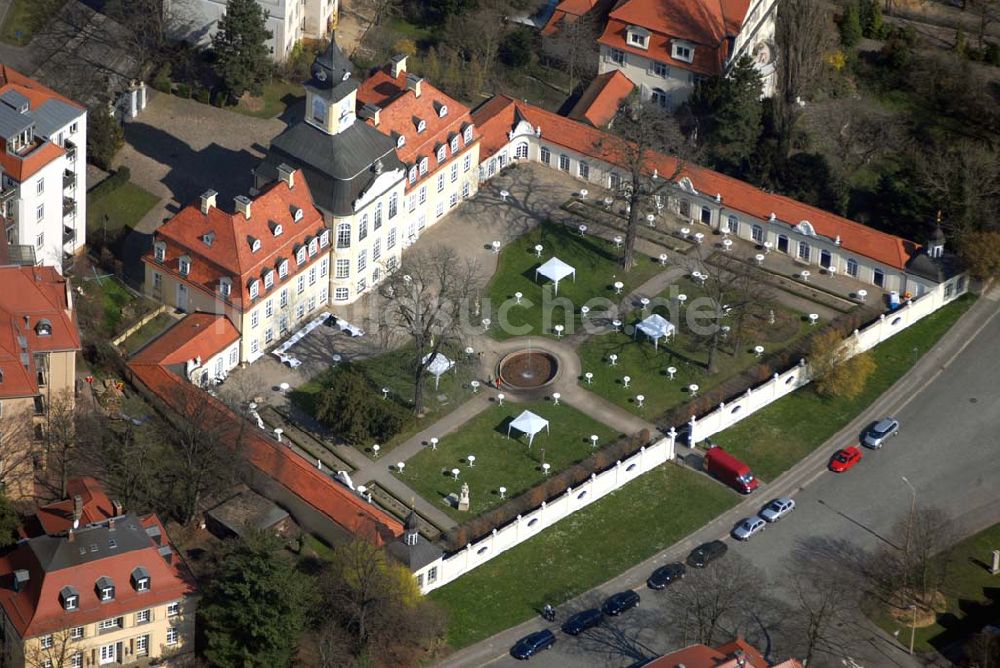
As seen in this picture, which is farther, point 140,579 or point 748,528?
point 748,528

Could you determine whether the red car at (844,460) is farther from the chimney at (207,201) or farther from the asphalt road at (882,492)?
the chimney at (207,201)

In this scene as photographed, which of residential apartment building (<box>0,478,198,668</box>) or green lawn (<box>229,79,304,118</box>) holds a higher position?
green lawn (<box>229,79,304,118</box>)

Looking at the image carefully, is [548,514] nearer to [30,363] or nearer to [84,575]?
[84,575]

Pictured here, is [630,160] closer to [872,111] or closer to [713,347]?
[713,347]

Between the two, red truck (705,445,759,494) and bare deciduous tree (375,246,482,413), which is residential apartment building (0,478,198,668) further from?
red truck (705,445,759,494)

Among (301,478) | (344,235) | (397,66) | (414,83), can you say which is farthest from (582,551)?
(397,66)

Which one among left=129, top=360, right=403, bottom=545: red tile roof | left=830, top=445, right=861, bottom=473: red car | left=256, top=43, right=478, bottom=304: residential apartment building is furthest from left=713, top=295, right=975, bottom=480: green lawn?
left=256, top=43, right=478, bottom=304: residential apartment building
